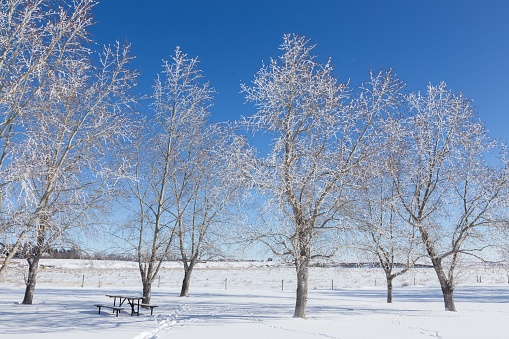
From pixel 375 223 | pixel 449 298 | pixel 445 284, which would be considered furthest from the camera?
pixel 445 284

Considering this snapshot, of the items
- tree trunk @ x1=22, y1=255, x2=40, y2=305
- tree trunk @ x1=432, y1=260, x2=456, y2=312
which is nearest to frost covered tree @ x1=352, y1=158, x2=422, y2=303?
tree trunk @ x1=432, y1=260, x2=456, y2=312

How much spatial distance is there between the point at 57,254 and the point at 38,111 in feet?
32.5

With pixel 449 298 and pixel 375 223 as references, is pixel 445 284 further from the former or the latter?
pixel 375 223

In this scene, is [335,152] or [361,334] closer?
[361,334]

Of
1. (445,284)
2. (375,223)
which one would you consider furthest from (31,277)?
(445,284)

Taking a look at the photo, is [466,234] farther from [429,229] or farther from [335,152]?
[335,152]

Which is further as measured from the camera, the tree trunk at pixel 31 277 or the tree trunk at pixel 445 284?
the tree trunk at pixel 445 284

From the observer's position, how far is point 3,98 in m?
6.47

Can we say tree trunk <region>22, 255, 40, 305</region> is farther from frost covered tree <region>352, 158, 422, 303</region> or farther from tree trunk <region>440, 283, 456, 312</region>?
tree trunk <region>440, 283, 456, 312</region>

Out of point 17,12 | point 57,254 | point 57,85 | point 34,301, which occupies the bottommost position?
point 34,301

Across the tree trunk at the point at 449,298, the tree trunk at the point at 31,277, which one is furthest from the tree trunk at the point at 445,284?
the tree trunk at the point at 31,277

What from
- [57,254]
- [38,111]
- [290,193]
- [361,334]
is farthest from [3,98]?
[57,254]

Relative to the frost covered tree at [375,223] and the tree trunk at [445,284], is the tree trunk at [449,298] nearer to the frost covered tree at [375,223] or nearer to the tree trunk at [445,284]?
the tree trunk at [445,284]

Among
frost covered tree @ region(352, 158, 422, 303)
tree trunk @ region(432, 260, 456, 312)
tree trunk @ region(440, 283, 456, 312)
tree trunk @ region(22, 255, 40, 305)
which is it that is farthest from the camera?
tree trunk @ region(432, 260, 456, 312)
